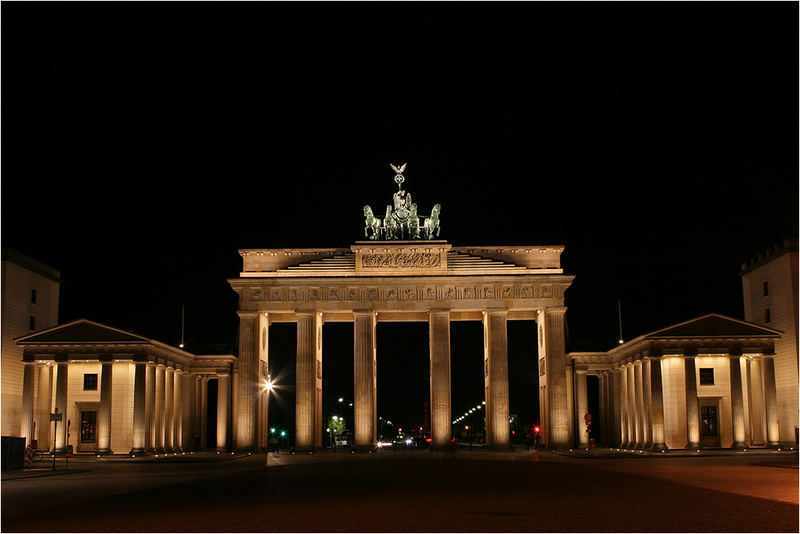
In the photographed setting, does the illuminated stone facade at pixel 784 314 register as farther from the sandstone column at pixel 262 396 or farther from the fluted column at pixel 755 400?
the sandstone column at pixel 262 396

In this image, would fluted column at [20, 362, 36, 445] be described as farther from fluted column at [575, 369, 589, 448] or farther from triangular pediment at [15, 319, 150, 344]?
fluted column at [575, 369, 589, 448]

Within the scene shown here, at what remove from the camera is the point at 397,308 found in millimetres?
78625

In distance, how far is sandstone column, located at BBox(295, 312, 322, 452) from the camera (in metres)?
77.1

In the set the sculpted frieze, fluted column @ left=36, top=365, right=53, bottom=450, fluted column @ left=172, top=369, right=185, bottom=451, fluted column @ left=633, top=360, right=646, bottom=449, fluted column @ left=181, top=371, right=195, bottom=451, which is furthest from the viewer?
fluted column @ left=181, top=371, right=195, bottom=451

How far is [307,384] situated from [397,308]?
10464mm

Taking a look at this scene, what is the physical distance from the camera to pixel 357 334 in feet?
258

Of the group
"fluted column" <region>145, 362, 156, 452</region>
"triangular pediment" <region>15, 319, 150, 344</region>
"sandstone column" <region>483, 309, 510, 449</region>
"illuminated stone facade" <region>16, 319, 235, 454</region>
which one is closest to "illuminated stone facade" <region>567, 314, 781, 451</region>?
"sandstone column" <region>483, 309, 510, 449</region>

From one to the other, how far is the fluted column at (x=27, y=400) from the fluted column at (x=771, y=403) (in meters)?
54.8

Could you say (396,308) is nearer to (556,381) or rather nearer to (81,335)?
(556,381)

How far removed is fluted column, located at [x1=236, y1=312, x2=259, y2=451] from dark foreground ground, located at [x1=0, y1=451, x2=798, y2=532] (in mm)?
36799

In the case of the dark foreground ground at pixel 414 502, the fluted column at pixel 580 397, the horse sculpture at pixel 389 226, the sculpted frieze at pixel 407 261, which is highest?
the horse sculpture at pixel 389 226

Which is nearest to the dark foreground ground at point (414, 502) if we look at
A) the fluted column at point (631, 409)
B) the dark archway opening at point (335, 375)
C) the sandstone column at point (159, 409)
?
the sandstone column at point (159, 409)

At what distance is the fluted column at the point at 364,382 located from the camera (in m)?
77.5

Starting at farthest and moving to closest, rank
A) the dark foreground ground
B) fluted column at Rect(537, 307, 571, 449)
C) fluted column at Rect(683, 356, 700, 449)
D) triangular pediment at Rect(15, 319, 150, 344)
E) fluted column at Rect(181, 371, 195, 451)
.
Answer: fluted column at Rect(181, 371, 195, 451) → fluted column at Rect(537, 307, 571, 449) → fluted column at Rect(683, 356, 700, 449) → triangular pediment at Rect(15, 319, 150, 344) → the dark foreground ground
